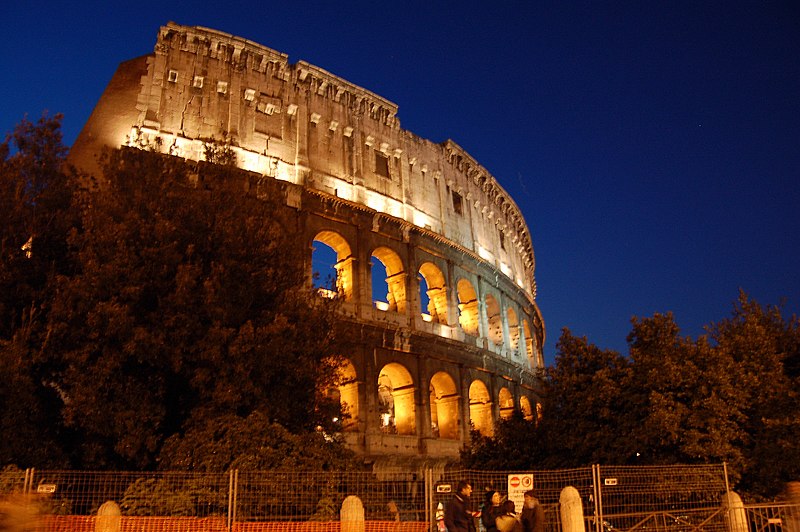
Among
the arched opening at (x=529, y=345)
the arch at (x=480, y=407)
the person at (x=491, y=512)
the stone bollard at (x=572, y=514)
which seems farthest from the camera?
the arched opening at (x=529, y=345)

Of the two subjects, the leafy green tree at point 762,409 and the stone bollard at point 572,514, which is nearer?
the stone bollard at point 572,514

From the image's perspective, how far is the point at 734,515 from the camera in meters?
10.0

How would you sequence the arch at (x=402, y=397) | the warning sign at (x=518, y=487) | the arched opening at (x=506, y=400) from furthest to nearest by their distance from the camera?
the arched opening at (x=506, y=400) → the arch at (x=402, y=397) → the warning sign at (x=518, y=487)

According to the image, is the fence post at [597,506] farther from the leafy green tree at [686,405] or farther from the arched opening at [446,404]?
the arched opening at [446,404]

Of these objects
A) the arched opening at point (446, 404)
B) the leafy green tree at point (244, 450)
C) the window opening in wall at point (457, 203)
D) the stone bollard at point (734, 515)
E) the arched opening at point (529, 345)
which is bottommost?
the stone bollard at point (734, 515)

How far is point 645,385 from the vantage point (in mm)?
13641

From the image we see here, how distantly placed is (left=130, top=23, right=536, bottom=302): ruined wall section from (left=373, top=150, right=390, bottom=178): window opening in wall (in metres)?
0.05

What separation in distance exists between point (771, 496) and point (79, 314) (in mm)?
13007

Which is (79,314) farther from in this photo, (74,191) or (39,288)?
(74,191)

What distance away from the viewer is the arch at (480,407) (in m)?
25.6

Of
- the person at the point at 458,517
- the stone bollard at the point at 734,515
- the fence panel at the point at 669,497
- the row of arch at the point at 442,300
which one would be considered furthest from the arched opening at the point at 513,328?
the person at the point at 458,517

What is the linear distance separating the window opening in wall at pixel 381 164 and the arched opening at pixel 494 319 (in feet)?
23.5

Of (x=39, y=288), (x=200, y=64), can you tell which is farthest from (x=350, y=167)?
(x=39, y=288)

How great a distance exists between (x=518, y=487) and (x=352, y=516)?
2.32 metres
